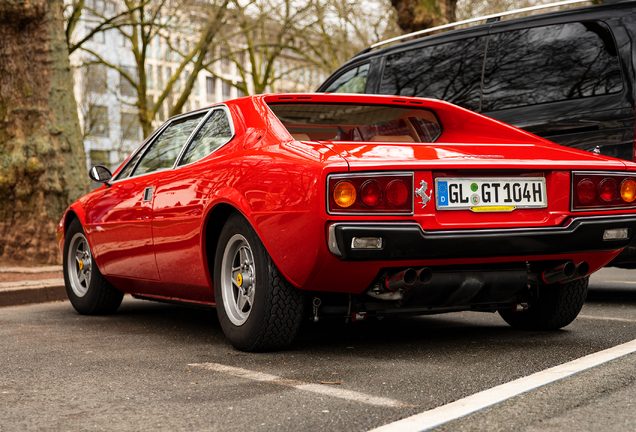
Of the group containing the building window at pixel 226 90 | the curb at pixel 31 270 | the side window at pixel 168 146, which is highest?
the building window at pixel 226 90

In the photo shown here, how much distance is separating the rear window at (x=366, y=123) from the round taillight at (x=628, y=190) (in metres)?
1.26

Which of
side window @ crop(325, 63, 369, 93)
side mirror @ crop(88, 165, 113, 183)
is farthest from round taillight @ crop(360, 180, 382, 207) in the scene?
side window @ crop(325, 63, 369, 93)

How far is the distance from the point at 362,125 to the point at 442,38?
239 centimetres

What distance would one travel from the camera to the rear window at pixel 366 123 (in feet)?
15.8

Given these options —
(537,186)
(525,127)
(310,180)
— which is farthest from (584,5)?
(310,180)

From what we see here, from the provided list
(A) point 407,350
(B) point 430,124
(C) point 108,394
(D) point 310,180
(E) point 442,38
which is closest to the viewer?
(C) point 108,394

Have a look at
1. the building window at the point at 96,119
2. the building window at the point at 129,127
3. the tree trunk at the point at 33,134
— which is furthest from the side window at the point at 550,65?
the building window at the point at 129,127

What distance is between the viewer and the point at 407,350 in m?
4.09

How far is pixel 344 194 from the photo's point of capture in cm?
346

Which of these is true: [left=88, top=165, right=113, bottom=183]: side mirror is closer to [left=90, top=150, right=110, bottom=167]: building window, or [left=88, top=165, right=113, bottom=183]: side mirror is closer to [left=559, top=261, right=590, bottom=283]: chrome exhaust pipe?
[left=559, top=261, right=590, bottom=283]: chrome exhaust pipe

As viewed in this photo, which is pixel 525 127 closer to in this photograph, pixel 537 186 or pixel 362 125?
pixel 362 125

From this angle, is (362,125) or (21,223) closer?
(362,125)

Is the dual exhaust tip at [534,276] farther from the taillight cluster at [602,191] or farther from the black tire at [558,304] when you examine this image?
the black tire at [558,304]

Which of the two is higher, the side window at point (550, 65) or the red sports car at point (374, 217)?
the side window at point (550, 65)
